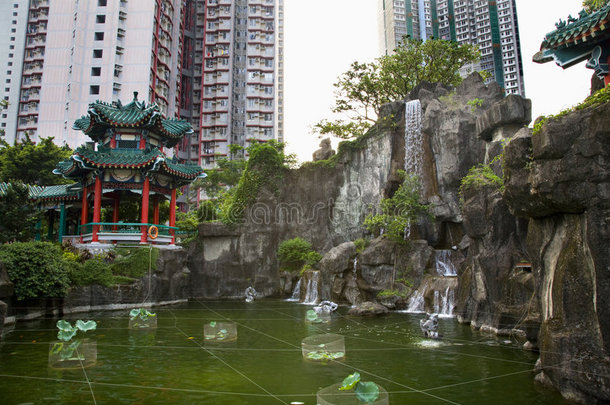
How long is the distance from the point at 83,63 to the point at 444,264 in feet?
140

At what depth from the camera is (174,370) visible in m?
7.93

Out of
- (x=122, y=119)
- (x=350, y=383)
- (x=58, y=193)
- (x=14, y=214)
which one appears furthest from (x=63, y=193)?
(x=350, y=383)

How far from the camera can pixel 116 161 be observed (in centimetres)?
2100

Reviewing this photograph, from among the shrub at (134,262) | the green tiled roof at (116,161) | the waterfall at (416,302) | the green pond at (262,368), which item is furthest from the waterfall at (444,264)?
the green tiled roof at (116,161)

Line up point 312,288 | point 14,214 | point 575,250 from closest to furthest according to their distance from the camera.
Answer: point 575,250, point 14,214, point 312,288

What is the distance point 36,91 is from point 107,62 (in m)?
10.2

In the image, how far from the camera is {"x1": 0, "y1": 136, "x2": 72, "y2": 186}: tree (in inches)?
1177

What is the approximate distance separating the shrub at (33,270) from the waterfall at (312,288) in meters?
10.1

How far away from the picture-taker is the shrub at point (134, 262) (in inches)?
746

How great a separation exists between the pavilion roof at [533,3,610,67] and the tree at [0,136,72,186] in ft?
102

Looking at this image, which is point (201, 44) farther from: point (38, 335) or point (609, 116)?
point (609, 116)

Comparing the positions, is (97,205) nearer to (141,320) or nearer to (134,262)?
(134,262)

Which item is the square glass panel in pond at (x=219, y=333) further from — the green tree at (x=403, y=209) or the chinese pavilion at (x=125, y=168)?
the chinese pavilion at (x=125, y=168)

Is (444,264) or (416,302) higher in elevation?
(444,264)
